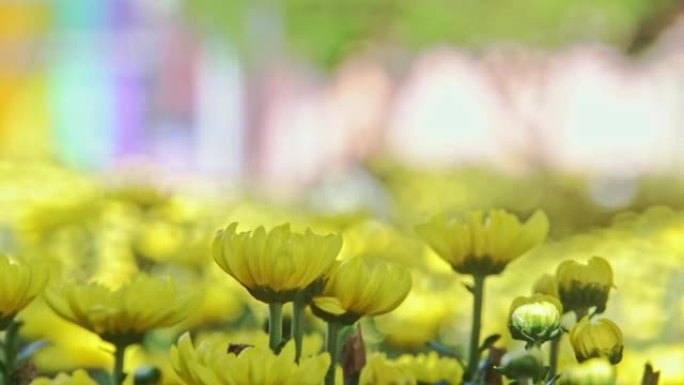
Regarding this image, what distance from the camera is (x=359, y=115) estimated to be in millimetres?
16641

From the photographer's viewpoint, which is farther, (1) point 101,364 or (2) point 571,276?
(1) point 101,364

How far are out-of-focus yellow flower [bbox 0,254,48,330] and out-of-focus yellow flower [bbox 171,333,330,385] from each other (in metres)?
0.19

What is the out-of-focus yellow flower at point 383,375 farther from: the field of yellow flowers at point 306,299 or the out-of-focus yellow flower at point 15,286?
the out-of-focus yellow flower at point 15,286

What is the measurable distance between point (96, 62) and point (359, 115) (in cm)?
412

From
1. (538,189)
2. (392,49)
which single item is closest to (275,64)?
(392,49)

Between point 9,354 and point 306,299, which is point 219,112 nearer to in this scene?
point 9,354

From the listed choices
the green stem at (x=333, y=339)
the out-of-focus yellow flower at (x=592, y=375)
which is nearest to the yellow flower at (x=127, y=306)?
the green stem at (x=333, y=339)

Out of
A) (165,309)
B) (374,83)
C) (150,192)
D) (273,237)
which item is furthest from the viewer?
(374,83)

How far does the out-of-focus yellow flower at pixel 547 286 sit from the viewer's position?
1.20 meters

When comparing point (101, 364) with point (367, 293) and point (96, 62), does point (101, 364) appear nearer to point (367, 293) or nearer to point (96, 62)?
point (367, 293)

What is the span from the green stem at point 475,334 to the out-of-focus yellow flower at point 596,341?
8.0 inches

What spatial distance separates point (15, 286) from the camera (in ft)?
3.54

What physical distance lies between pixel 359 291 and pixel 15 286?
237 millimetres

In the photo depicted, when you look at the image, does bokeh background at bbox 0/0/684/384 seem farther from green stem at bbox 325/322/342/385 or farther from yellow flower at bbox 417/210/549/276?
green stem at bbox 325/322/342/385
